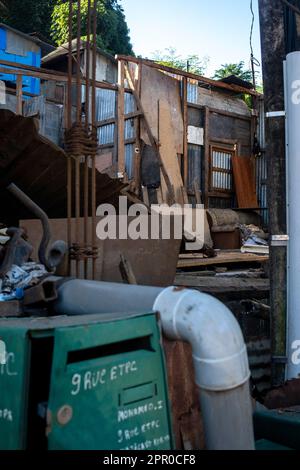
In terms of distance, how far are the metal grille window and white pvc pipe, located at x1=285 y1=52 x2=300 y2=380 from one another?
8.06 m

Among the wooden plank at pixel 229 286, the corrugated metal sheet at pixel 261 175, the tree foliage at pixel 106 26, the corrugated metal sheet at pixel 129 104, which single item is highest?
the tree foliage at pixel 106 26

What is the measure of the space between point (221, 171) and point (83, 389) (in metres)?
10.3

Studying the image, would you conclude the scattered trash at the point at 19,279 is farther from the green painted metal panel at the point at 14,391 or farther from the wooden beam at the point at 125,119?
the wooden beam at the point at 125,119

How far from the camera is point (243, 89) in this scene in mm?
11594

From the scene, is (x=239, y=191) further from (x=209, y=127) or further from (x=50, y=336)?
(x=50, y=336)

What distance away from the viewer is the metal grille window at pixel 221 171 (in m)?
11.2

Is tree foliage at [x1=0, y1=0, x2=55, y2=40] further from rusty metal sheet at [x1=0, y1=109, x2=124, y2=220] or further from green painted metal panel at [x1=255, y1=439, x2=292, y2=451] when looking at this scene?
green painted metal panel at [x1=255, y1=439, x2=292, y2=451]

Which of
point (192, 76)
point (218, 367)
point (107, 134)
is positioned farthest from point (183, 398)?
point (192, 76)

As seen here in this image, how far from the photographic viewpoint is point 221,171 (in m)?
11.4

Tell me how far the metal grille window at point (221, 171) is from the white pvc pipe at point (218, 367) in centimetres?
957

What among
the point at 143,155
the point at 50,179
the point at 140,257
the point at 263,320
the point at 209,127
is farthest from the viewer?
the point at 209,127

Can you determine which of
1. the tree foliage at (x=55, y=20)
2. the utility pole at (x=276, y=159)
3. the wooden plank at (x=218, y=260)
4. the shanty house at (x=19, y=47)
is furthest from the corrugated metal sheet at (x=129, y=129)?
the tree foliage at (x=55, y=20)
